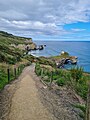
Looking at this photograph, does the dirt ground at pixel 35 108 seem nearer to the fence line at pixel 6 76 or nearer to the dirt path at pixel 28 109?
the dirt path at pixel 28 109

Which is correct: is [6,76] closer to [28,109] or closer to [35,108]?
[35,108]

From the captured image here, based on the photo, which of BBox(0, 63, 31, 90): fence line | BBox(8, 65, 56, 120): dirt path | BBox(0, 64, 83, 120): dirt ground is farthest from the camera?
BBox(0, 63, 31, 90): fence line

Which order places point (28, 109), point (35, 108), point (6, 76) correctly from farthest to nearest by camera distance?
point (6, 76) < point (35, 108) < point (28, 109)

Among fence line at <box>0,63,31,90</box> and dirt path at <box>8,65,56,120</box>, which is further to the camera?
fence line at <box>0,63,31,90</box>

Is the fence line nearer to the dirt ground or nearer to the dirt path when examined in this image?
the dirt ground

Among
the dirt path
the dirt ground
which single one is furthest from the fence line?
the dirt path

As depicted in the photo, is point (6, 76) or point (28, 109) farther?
point (6, 76)

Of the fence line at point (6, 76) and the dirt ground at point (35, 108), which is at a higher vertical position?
the dirt ground at point (35, 108)

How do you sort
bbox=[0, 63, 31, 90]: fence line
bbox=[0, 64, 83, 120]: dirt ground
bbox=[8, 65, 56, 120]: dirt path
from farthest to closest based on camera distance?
bbox=[0, 63, 31, 90]: fence line → bbox=[0, 64, 83, 120]: dirt ground → bbox=[8, 65, 56, 120]: dirt path

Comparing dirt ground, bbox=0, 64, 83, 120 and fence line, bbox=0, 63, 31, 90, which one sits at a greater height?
dirt ground, bbox=0, 64, 83, 120

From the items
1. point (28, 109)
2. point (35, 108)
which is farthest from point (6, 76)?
point (28, 109)

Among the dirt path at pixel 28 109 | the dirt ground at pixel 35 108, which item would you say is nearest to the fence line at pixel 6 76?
the dirt ground at pixel 35 108

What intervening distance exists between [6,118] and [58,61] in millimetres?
86439

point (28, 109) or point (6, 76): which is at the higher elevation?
point (28, 109)
